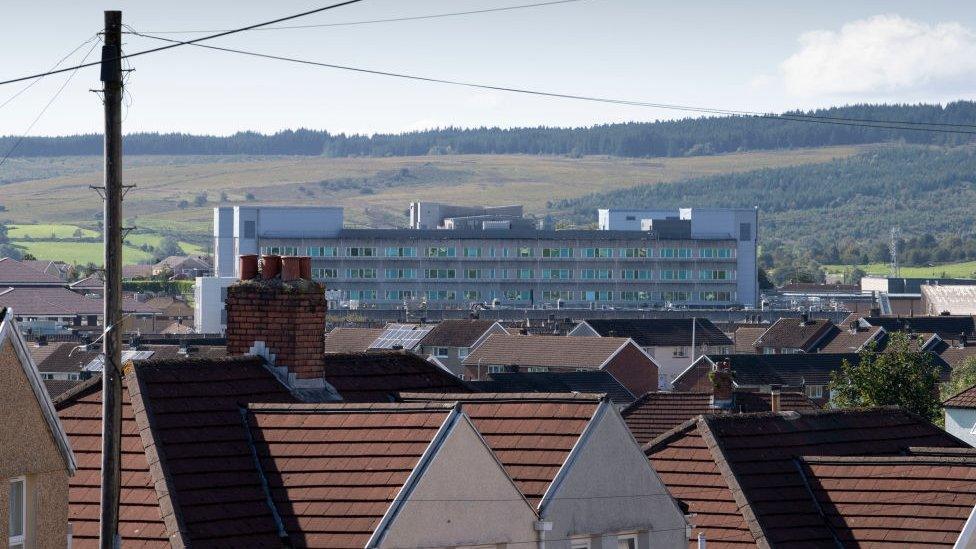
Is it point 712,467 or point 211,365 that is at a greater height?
point 211,365

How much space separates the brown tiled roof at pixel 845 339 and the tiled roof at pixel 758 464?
100743mm

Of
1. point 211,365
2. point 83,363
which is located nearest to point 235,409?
point 211,365

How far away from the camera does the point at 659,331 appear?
132 metres

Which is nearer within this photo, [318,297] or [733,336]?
[318,297]

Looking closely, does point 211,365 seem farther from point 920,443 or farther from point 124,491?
point 920,443

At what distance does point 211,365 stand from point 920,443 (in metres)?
12.6

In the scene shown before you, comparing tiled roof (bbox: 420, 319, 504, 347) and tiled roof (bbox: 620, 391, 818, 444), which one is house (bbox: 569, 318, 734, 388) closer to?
tiled roof (bbox: 420, 319, 504, 347)

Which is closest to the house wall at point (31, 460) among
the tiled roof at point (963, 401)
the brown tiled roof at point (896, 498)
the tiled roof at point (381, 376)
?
the tiled roof at point (381, 376)

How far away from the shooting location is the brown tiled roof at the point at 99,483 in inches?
697

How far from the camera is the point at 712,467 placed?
25078mm

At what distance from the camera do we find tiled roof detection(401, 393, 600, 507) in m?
18.3

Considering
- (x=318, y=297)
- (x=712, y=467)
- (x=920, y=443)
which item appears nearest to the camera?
(x=318, y=297)

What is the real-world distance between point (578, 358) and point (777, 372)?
11.0 meters

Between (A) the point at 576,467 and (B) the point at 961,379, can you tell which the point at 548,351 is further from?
(A) the point at 576,467
